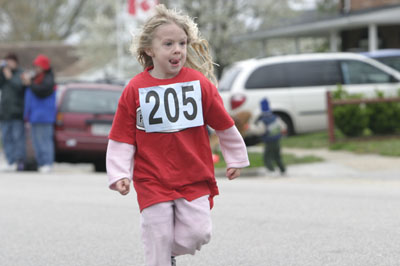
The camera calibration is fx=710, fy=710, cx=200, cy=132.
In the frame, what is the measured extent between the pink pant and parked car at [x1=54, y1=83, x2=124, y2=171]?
7987mm

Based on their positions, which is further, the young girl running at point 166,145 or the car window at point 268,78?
the car window at point 268,78

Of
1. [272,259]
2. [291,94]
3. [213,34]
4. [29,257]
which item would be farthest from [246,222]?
[213,34]

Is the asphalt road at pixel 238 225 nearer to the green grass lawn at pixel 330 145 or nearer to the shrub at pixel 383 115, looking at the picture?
the green grass lawn at pixel 330 145

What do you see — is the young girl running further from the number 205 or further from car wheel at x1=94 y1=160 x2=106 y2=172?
car wheel at x1=94 y1=160 x2=106 y2=172

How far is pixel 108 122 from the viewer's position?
11.7 m

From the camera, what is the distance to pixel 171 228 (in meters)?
3.77

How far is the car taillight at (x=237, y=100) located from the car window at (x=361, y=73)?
108 inches

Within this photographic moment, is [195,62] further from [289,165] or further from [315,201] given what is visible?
[289,165]

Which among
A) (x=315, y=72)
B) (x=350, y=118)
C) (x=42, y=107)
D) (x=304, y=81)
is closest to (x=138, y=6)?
(x=315, y=72)

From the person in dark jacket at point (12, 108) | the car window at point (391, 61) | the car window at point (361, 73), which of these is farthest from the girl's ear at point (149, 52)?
the car window at point (391, 61)

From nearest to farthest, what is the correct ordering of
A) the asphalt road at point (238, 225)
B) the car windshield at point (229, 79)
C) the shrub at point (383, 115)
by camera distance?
1. the asphalt road at point (238, 225)
2. the shrub at point (383, 115)
3. the car windshield at point (229, 79)

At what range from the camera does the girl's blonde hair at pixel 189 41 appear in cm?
386

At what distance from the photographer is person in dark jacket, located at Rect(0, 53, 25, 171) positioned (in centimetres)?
1169

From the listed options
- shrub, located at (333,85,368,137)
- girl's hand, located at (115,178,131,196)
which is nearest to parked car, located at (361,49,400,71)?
shrub, located at (333,85,368,137)
